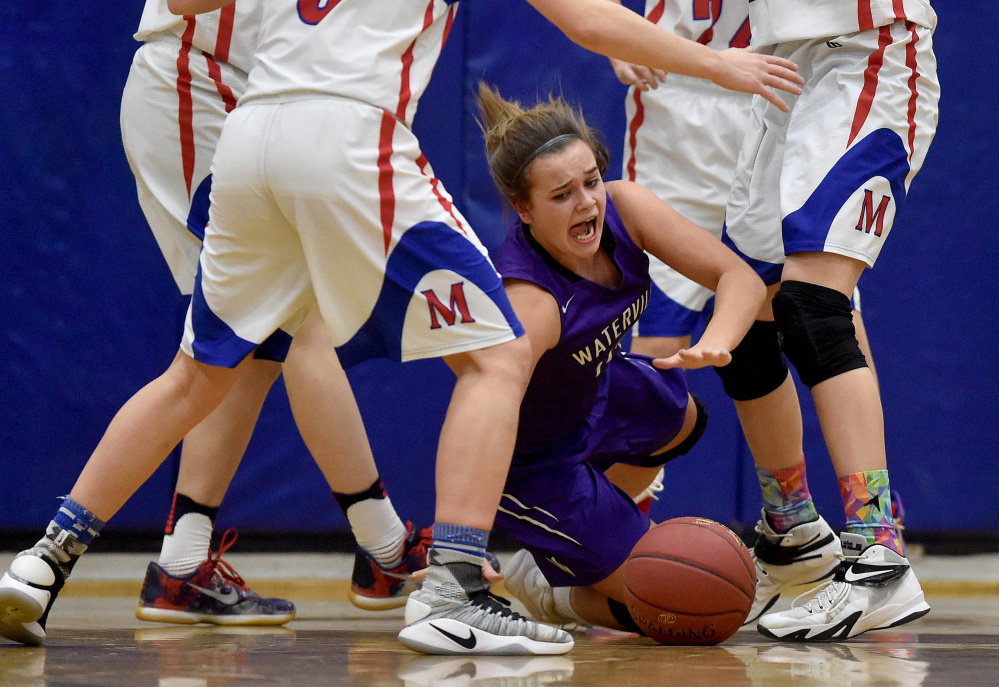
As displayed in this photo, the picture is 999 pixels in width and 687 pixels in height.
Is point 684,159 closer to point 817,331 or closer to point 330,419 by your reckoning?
point 817,331

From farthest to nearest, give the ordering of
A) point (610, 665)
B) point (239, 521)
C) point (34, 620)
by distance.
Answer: point (239, 521), point (34, 620), point (610, 665)

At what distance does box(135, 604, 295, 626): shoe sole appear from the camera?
9.36ft

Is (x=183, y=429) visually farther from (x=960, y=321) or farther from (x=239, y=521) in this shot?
(x=960, y=321)

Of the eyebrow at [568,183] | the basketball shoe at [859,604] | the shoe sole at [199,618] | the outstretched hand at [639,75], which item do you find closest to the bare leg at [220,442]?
the shoe sole at [199,618]

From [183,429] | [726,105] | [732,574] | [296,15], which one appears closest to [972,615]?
[732,574]

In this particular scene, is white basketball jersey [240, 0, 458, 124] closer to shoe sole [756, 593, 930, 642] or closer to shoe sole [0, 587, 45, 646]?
shoe sole [0, 587, 45, 646]

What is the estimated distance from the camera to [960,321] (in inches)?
175

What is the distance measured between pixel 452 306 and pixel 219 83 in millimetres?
1245

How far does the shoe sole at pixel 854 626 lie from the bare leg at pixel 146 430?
137 cm

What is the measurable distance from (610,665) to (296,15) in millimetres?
1482

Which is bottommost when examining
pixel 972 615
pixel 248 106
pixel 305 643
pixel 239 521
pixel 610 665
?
pixel 239 521

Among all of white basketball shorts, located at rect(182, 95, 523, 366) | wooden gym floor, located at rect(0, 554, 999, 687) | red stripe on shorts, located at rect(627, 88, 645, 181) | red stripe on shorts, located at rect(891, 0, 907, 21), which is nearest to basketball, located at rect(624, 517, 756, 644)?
wooden gym floor, located at rect(0, 554, 999, 687)

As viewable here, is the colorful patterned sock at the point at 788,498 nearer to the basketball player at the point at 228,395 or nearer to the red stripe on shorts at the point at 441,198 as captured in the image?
the basketball player at the point at 228,395

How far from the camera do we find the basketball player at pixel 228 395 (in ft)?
9.53
